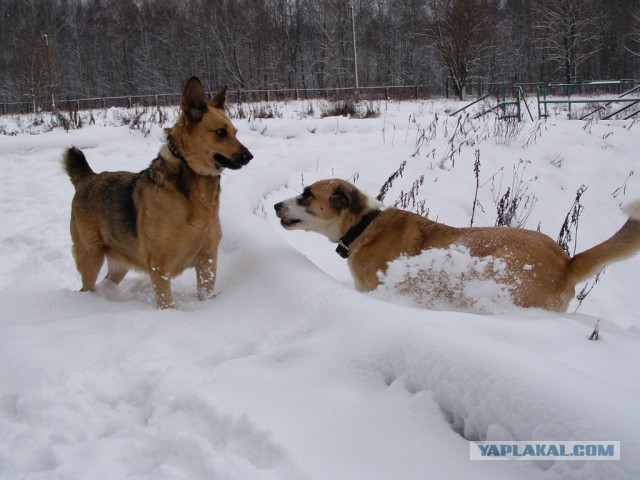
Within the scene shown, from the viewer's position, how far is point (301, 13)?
50.1 metres

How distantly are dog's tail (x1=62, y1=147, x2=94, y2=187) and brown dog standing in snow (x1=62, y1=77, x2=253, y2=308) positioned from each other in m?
0.68

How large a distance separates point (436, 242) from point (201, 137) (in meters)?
2.03

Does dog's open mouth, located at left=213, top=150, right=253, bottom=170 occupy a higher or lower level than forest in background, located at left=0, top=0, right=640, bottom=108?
lower

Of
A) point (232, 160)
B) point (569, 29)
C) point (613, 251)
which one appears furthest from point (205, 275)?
point (569, 29)

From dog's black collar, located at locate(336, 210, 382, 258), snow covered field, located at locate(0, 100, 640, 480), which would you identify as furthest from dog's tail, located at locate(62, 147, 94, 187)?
dog's black collar, located at locate(336, 210, 382, 258)

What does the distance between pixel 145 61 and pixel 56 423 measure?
53243 millimetres

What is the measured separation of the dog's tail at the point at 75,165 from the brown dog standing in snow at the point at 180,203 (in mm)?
678

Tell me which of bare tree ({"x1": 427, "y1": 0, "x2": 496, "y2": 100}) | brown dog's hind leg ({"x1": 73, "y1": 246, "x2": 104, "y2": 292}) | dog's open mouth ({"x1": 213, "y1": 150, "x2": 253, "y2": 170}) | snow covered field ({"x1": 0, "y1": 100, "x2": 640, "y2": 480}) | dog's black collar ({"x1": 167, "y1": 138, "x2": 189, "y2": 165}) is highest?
bare tree ({"x1": 427, "y1": 0, "x2": 496, "y2": 100})

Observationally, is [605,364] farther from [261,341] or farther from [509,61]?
[509,61]

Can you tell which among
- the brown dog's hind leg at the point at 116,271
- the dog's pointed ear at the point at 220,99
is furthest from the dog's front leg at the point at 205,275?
the dog's pointed ear at the point at 220,99

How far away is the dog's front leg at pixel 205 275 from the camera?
3.58 metres

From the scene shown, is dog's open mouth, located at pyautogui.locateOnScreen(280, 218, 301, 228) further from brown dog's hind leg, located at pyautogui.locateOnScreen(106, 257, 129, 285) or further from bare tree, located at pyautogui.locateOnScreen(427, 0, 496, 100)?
bare tree, located at pyautogui.locateOnScreen(427, 0, 496, 100)

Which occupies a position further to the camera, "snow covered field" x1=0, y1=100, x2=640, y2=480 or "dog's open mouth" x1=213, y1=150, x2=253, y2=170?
"dog's open mouth" x1=213, y1=150, x2=253, y2=170

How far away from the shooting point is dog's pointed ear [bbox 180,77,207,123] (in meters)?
3.40
